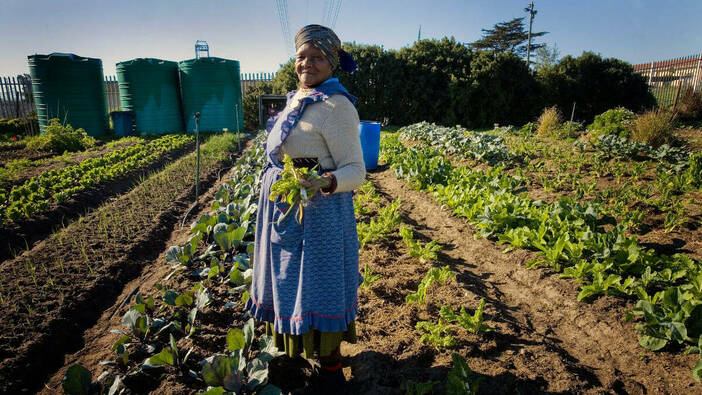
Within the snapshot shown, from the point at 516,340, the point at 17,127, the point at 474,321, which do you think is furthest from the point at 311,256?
the point at 17,127

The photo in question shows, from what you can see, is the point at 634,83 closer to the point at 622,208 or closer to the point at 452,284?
the point at 622,208

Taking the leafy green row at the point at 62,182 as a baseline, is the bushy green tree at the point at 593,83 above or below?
above

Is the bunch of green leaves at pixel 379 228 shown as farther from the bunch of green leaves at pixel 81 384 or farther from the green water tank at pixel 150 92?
the green water tank at pixel 150 92

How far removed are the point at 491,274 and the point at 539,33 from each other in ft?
145

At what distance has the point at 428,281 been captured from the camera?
106 inches

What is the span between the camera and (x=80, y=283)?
3.18 metres

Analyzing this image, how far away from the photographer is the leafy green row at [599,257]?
211 centimetres

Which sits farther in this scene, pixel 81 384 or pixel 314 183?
pixel 81 384

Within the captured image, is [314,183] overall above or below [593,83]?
below

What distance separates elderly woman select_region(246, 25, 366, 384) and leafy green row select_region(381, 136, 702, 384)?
1.88m

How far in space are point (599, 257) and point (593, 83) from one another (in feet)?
52.2

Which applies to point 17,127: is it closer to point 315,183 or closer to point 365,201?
point 365,201

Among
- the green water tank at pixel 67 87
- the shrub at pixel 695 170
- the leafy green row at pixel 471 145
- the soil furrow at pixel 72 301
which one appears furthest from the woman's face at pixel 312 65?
the green water tank at pixel 67 87

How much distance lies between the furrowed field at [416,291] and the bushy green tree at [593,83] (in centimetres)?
1123
